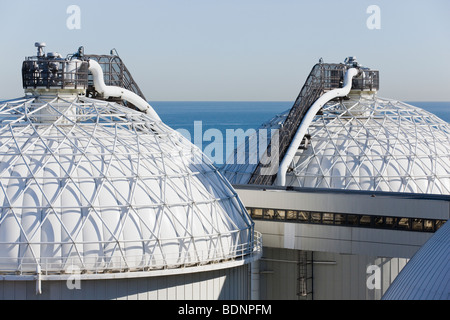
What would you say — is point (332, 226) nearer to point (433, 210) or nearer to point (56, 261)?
point (433, 210)

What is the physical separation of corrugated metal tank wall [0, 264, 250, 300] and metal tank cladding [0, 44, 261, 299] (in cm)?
6

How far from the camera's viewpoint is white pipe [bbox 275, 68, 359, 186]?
6316cm

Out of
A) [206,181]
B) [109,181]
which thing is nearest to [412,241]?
[206,181]

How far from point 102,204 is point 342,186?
2225 cm

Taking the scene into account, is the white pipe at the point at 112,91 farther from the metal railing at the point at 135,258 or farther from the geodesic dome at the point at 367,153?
the metal railing at the point at 135,258

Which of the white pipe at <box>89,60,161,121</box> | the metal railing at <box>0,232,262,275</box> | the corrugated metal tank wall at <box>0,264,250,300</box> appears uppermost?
the white pipe at <box>89,60,161,121</box>

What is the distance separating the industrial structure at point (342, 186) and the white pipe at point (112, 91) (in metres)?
8.68

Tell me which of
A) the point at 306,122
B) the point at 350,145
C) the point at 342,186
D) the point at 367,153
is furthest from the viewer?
the point at 350,145

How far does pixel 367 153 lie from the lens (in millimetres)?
65500

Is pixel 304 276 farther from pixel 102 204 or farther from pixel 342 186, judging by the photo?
pixel 102 204

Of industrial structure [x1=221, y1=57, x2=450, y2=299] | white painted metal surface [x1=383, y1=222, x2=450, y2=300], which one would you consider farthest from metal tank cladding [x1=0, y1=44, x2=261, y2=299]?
white painted metal surface [x1=383, y1=222, x2=450, y2=300]

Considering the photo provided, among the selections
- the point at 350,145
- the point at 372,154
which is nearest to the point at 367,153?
the point at 372,154

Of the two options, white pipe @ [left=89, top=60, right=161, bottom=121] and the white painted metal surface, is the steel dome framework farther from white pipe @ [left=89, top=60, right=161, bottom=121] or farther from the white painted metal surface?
the white painted metal surface
